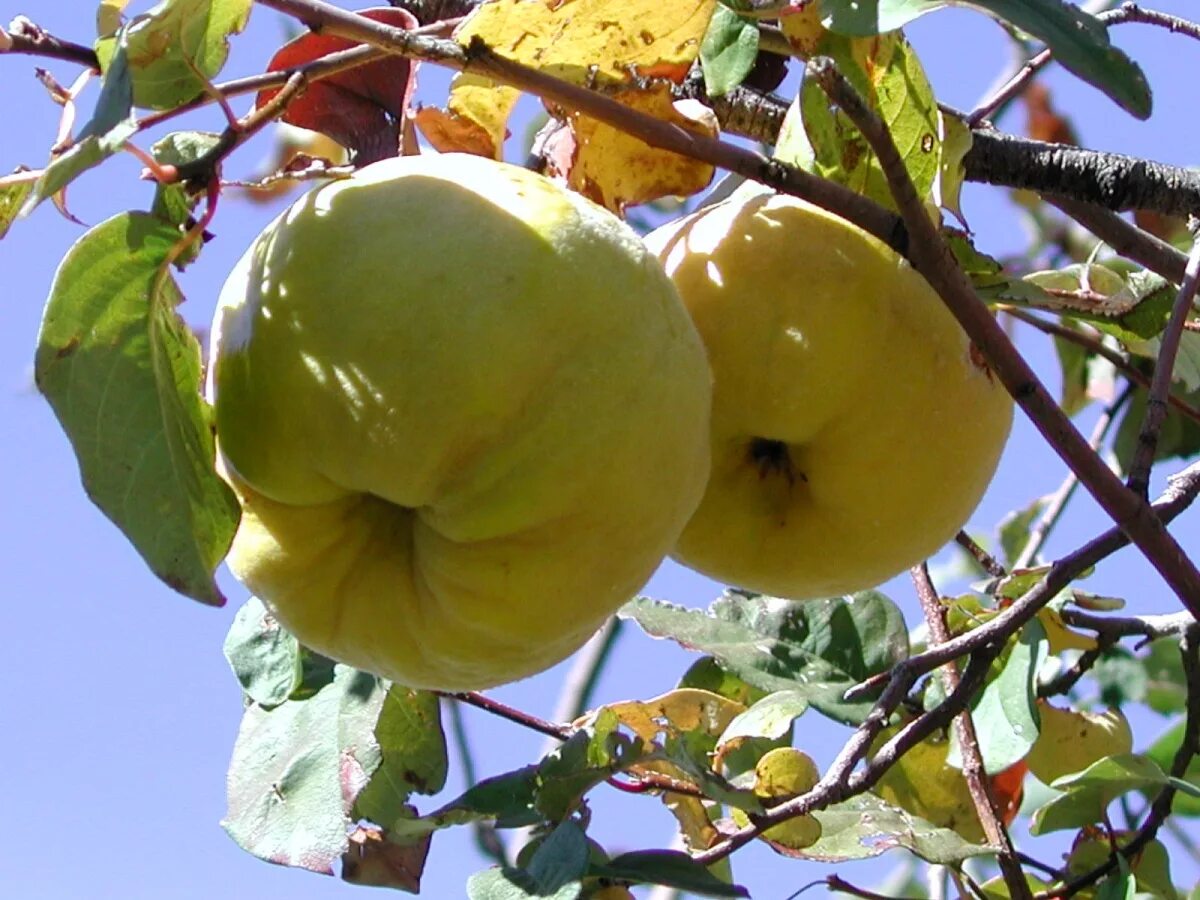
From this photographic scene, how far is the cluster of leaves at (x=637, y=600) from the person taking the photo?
116 cm

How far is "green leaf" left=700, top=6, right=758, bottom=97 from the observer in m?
1.45

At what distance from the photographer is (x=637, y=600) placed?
2.04 metres

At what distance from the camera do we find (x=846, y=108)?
44.9 inches

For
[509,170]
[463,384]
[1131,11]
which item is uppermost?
[1131,11]

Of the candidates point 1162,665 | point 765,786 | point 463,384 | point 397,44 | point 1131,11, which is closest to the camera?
point 463,384

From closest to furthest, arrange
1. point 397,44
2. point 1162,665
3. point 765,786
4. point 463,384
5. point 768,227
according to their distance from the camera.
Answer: point 463,384 < point 397,44 < point 768,227 < point 765,786 < point 1162,665

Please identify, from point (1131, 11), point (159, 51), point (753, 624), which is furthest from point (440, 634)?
point (1131, 11)

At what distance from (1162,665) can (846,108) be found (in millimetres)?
2166

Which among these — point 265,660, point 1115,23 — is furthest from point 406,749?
point 1115,23

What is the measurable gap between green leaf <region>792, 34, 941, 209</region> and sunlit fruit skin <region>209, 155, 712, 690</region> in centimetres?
29

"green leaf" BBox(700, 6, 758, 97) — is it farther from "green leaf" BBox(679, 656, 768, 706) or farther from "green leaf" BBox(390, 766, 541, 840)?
"green leaf" BBox(679, 656, 768, 706)

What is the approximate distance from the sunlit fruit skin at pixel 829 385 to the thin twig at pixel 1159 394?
144mm

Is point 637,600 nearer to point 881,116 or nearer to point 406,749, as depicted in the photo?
A: point 406,749

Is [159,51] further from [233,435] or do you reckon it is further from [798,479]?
[798,479]
